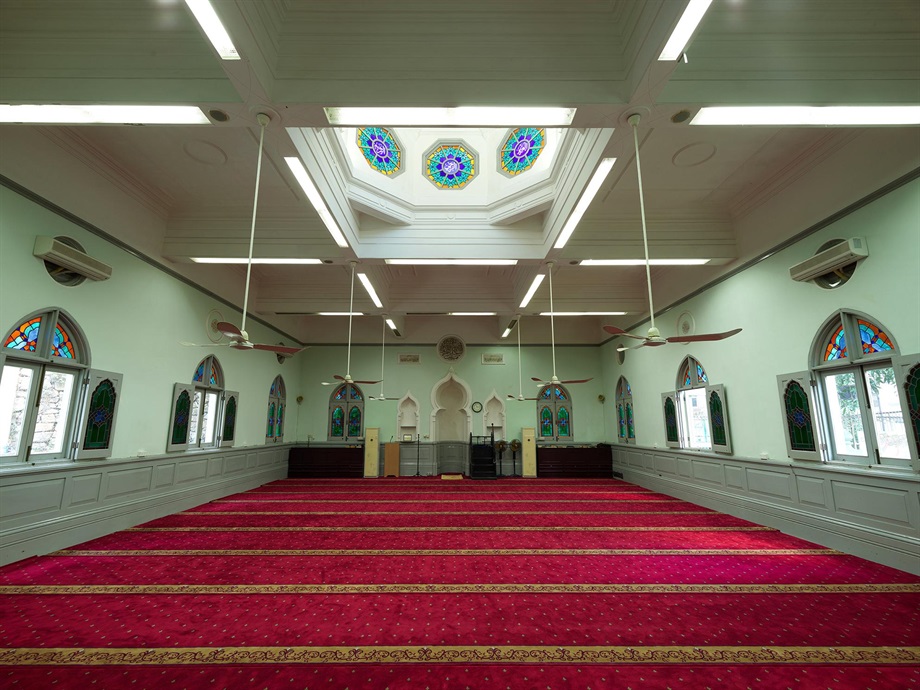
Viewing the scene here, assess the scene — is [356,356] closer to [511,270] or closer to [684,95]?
[511,270]

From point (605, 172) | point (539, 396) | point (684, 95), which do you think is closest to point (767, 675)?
point (684, 95)

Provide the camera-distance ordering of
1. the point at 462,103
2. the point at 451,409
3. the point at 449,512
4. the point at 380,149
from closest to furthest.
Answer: the point at 462,103 < the point at 380,149 < the point at 449,512 < the point at 451,409

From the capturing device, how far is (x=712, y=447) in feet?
21.5

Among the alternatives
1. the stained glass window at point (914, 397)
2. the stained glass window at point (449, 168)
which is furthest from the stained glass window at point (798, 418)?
the stained glass window at point (449, 168)

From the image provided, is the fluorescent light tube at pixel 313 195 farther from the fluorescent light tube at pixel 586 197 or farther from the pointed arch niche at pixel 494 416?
the pointed arch niche at pixel 494 416

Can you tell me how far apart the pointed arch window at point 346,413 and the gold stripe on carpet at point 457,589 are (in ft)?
25.1

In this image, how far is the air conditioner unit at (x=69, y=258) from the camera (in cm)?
403

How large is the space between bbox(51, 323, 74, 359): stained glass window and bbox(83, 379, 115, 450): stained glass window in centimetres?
51

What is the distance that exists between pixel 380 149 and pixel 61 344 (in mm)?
4439

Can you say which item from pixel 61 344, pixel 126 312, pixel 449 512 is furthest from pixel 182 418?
pixel 449 512

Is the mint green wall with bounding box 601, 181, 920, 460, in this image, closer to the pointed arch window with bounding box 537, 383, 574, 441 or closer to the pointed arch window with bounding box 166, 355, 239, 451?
the pointed arch window with bounding box 537, 383, 574, 441

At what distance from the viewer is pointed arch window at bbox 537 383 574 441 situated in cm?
1120

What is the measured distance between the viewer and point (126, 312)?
5262 millimetres

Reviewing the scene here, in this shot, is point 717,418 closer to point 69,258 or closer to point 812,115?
point 812,115
